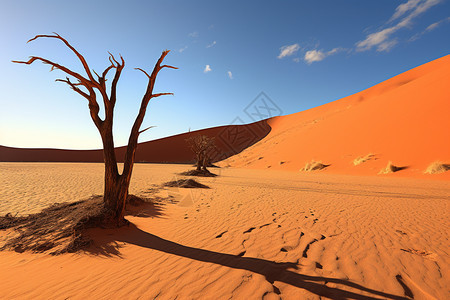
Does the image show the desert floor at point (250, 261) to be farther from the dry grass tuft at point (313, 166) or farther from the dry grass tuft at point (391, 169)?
the dry grass tuft at point (313, 166)

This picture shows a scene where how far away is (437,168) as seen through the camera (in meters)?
13.5

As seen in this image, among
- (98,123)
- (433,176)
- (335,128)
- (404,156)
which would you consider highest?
(335,128)

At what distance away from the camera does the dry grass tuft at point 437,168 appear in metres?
13.4

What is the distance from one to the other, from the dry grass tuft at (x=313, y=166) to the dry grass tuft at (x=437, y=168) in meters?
7.52

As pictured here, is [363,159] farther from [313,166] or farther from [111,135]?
[111,135]

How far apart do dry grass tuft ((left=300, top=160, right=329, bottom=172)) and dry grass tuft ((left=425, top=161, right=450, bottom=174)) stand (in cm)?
752

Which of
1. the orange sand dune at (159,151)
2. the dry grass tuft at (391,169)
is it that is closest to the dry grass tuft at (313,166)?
the dry grass tuft at (391,169)

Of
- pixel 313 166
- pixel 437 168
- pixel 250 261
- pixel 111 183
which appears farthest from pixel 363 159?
pixel 111 183

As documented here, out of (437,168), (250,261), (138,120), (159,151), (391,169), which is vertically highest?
(159,151)

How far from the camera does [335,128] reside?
27.3 meters

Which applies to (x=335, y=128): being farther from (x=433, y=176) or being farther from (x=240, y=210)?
(x=240, y=210)

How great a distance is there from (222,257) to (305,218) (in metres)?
3.16

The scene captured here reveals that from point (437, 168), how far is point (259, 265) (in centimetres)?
1801

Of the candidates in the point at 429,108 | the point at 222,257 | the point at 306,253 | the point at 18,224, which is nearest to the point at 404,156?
the point at 429,108
